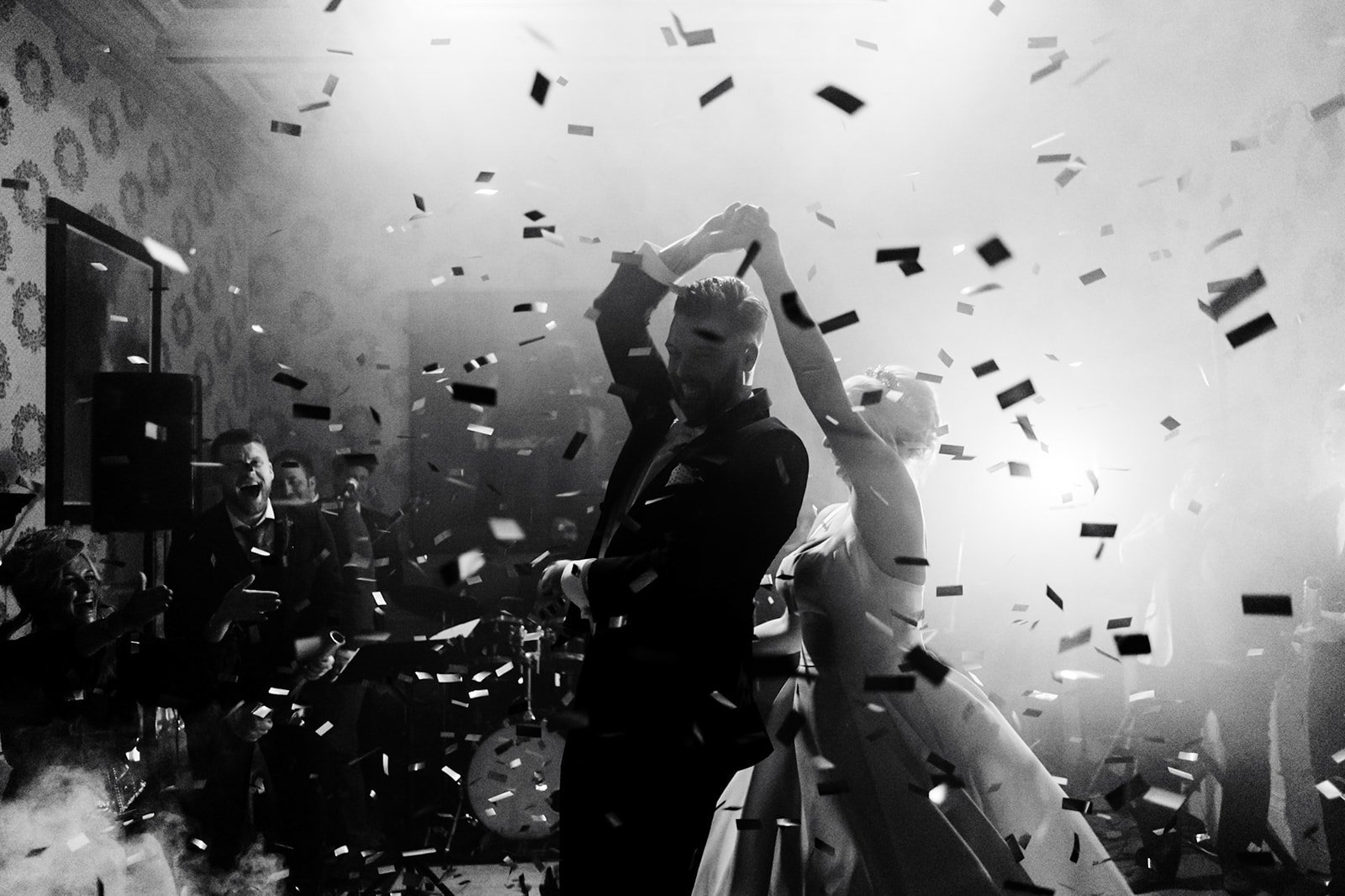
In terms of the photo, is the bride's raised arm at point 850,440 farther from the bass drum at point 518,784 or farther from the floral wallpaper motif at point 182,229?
the floral wallpaper motif at point 182,229

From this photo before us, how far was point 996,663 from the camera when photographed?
501cm

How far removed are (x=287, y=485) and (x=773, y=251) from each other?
12.1 ft

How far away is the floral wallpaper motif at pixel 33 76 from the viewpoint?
346 cm

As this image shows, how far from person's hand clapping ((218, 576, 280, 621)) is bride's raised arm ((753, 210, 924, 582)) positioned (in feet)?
5.97

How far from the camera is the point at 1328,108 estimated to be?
480cm

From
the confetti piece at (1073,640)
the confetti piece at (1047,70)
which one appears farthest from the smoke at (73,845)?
the confetti piece at (1073,640)

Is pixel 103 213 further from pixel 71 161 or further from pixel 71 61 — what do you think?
pixel 71 61

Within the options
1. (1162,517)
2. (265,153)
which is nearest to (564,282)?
(265,153)

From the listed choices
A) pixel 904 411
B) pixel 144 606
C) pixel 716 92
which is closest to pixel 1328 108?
pixel 716 92

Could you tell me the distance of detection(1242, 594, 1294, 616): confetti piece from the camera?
317 cm

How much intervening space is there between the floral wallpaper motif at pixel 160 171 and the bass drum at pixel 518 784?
3077 millimetres

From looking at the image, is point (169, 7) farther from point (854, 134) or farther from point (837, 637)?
point (837, 637)

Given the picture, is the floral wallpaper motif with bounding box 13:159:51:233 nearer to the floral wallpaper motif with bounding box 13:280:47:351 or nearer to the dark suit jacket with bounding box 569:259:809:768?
the floral wallpaper motif with bounding box 13:280:47:351

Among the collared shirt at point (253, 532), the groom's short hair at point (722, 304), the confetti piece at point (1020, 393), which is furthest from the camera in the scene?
the collared shirt at point (253, 532)
